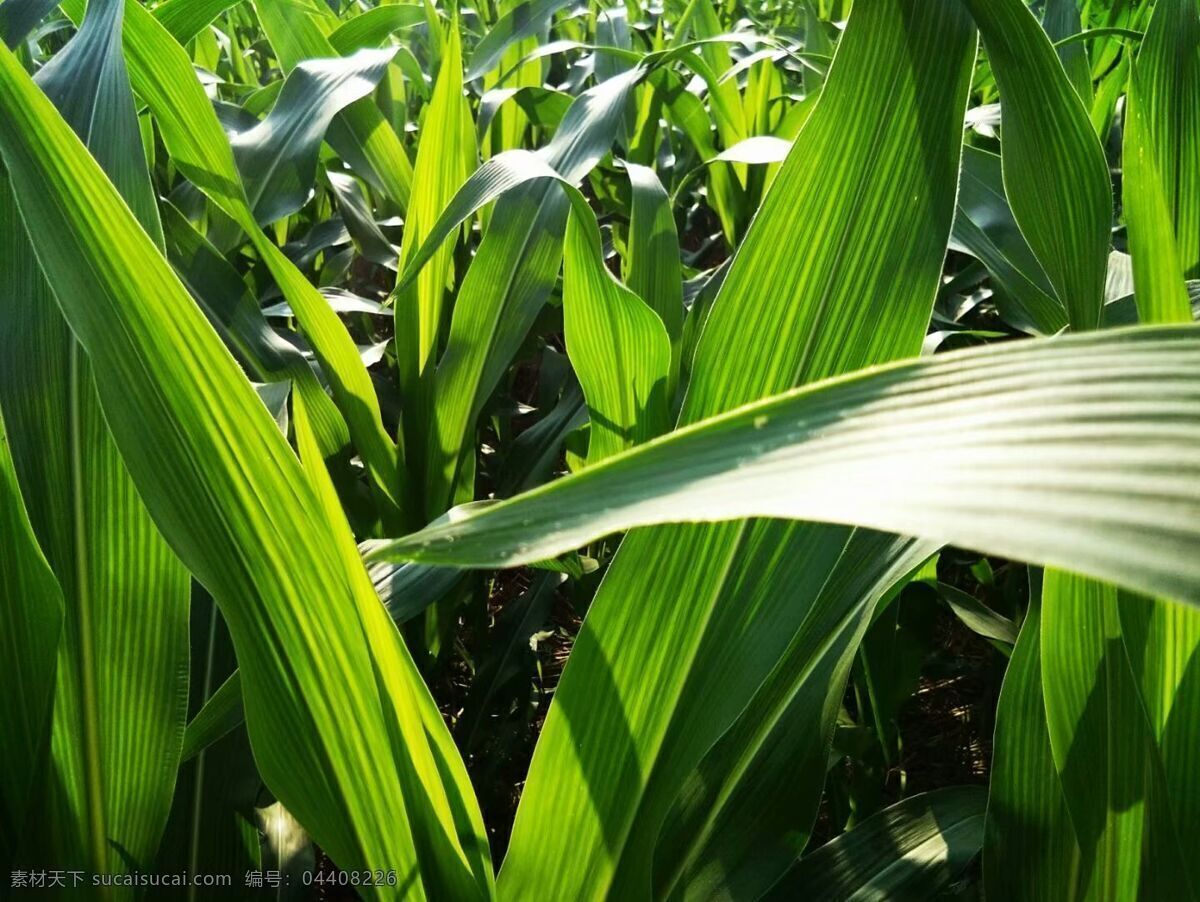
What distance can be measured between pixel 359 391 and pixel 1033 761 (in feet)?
1.59

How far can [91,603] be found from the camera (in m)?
0.43

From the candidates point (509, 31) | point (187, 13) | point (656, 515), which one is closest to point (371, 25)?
point (509, 31)

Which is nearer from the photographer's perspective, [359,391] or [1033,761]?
[1033,761]

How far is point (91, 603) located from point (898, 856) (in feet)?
1.37

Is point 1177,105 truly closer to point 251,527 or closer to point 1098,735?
point 1098,735

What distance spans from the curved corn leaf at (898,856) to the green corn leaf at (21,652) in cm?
36

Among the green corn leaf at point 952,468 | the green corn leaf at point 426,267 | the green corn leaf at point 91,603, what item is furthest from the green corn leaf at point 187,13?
the green corn leaf at point 952,468

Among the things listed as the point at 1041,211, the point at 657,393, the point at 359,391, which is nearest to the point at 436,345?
the point at 359,391

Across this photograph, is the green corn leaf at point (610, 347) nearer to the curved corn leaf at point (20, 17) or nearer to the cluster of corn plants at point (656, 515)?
the cluster of corn plants at point (656, 515)

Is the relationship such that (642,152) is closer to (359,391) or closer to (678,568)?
(359,391)

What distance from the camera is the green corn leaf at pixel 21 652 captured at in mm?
395

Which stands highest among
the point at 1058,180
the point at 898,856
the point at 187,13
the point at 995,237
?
the point at 187,13

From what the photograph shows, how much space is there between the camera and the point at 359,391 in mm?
680

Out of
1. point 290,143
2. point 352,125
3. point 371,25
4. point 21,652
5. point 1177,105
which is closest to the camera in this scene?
point 21,652
